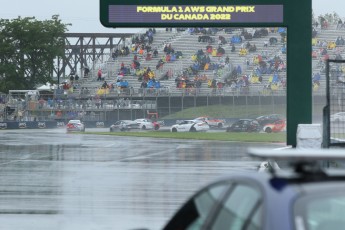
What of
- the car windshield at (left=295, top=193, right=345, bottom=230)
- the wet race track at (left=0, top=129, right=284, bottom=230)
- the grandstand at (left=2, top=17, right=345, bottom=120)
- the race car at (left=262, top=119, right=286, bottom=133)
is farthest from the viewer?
the grandstand at (left=2, top=17, right=345, bottom=120)

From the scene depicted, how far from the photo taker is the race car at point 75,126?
57.3 meters

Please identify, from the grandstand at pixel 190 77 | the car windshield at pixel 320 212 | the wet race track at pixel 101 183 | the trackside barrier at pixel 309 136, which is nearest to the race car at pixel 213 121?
the grandstand at pixel 190 77

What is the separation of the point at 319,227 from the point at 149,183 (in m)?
15.7

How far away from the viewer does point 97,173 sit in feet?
74.5

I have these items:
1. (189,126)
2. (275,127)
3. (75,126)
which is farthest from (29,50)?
(275,127)

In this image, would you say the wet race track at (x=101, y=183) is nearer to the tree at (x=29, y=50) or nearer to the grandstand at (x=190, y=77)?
the grandstand at (x=190, y=77)

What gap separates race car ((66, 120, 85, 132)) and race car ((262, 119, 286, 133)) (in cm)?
1173

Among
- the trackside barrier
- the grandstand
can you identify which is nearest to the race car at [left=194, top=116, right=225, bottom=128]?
the grandstand

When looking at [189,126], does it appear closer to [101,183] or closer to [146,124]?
[146,124]

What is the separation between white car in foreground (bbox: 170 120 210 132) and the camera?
5794cm

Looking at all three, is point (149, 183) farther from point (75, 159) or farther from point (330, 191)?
point (330, 191)

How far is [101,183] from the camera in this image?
765 inches

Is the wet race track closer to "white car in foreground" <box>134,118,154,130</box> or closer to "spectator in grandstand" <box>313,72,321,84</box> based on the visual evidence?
"spectator in grandstand" <box>313,72,321,84</box>

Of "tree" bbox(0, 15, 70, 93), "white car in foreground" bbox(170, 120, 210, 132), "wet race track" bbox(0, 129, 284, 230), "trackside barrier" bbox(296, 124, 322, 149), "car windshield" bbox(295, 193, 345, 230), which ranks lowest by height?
"white car in foreground" bbox(170, 120, 210, 132)
